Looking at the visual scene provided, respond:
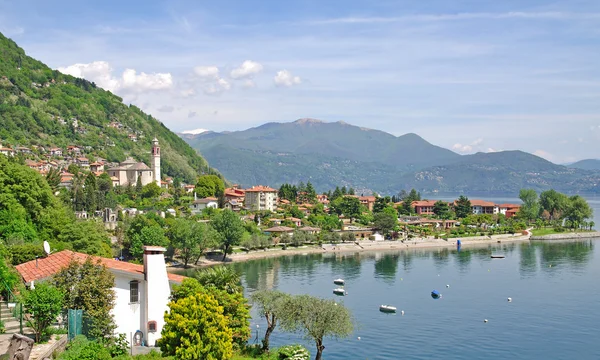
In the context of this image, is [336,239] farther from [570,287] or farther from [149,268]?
[149,268]

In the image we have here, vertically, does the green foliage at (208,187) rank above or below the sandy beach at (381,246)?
above

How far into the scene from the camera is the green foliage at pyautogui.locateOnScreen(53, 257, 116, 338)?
1923 centimetres

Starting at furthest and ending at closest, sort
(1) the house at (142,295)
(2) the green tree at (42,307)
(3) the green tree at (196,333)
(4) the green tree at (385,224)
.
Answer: (4) the green tree at (385,224) → (1) the house at (142,295) → (3) the green tree at (196,333) → (2) the green tree at (42,307)

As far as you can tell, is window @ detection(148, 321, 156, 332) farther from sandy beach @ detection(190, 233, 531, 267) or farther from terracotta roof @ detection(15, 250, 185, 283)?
sandy beach @ detection(190, 233, 531, 267)

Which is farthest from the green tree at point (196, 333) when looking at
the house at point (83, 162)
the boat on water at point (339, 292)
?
the house at point (83, 162)

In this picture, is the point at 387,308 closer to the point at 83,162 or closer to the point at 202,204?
the point at 202,204

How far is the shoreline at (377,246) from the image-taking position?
65688 millimetres

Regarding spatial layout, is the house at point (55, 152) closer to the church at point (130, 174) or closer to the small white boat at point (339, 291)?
the church at point (130, 174)

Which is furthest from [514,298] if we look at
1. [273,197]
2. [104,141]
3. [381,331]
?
[104,141]

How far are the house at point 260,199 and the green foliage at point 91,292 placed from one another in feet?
246

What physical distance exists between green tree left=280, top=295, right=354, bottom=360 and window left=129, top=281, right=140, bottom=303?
23.1 feet

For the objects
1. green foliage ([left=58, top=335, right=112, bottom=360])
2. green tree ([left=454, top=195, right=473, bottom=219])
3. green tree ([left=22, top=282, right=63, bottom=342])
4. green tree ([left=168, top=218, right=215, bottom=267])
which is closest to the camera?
green foliage ([left=58, top=335, right=112, bottom=360])

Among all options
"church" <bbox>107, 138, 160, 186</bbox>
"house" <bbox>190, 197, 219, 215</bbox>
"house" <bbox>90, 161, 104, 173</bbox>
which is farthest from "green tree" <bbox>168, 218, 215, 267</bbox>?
"house" <bbox>90, 161, 104, 173</bbox>

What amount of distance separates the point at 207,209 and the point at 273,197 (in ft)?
60.7
